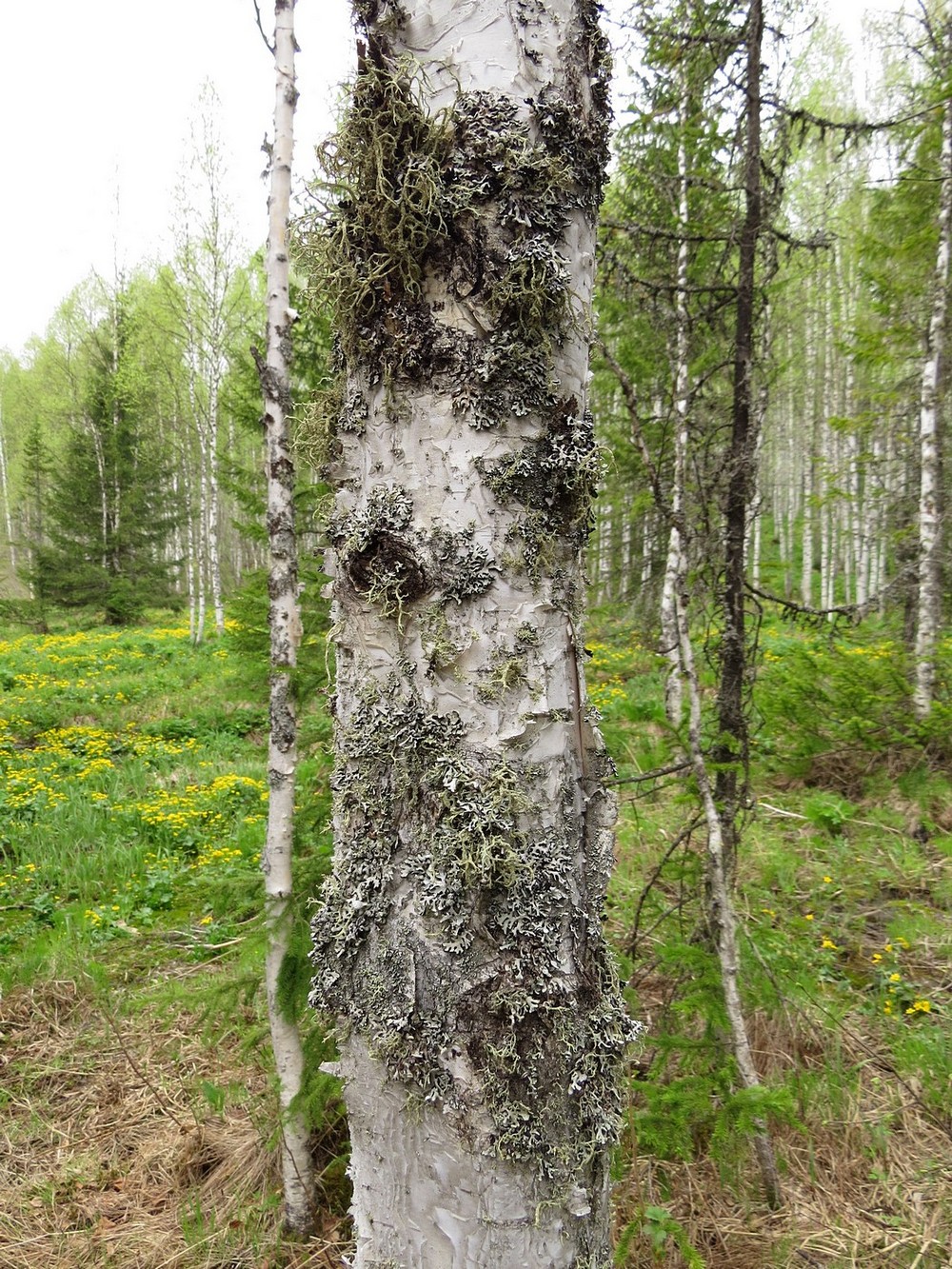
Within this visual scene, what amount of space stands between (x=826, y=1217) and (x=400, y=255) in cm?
305

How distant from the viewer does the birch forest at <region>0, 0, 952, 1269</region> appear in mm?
1043

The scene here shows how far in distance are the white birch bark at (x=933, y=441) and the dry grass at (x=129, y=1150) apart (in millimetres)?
5789

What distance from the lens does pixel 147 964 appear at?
13.0 ft

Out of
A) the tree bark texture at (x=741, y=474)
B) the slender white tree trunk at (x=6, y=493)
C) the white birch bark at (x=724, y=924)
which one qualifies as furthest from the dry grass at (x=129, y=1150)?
the slender white tree trunk at (x=6, y=493)

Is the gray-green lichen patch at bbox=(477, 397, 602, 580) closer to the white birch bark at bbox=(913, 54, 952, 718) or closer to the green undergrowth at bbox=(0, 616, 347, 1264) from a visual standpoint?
the green undergrowth at bbox=(0, 616, 347, 1264)

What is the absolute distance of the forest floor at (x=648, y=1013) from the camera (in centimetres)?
228

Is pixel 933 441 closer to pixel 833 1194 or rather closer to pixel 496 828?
pixel 833 1194

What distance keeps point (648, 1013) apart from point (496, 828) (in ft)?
8.18

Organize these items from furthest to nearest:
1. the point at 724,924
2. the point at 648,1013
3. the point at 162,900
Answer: the point at 162,900 → the point at 648,1013 → the point at 724,924

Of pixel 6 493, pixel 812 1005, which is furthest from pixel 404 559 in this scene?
pixel 6 493

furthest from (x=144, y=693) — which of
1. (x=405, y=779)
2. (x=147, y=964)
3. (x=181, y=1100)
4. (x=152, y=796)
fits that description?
(x=405, y=779)

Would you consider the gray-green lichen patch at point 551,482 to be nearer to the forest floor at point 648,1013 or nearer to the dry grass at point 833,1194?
the forest floor at point 648,1013

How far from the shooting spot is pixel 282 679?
2486 millimetres

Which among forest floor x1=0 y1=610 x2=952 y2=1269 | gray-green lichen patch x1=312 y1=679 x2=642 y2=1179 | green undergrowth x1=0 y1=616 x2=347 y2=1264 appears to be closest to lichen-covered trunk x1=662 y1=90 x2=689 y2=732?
forest floor x1=0 y1=610 x2=952 y2=1269
